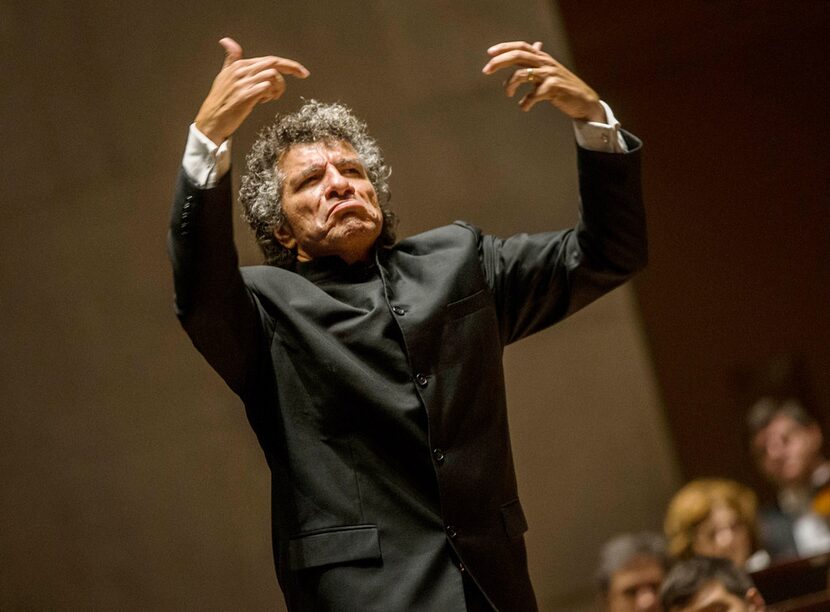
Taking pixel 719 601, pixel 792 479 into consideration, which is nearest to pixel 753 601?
pixel 719 601

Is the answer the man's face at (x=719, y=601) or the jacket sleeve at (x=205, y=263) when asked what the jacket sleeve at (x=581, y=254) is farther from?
the man's face at (x=719, y=601)

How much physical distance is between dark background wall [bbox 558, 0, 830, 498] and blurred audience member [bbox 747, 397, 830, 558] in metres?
0.24

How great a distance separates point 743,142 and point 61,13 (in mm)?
2149

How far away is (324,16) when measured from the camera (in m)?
3.10

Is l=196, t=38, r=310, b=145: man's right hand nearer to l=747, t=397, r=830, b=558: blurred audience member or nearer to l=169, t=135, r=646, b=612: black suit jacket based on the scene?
l=169, t=135, r=646, b=612: black suit jacket

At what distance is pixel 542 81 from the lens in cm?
176

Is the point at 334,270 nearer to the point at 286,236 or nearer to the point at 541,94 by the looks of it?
the point at 286,236

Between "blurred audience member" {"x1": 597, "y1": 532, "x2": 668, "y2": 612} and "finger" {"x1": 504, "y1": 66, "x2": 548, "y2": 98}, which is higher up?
"finger" {"x1": 504, "y1": 66, "x2": 548, "y2": 98}

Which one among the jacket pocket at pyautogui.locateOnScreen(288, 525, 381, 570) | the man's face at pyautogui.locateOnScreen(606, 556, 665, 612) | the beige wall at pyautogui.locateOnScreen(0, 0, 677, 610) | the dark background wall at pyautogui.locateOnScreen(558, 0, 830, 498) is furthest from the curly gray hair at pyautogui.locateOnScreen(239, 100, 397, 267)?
the dark background wall at pyautogui.locateOnScreen(558, 0, 830, 498)

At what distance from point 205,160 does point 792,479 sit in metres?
2.26

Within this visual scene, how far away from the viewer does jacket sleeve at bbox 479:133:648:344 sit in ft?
5.84

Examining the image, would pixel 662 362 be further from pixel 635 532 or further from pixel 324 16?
pixel 324 16

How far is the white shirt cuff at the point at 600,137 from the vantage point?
1.79 m

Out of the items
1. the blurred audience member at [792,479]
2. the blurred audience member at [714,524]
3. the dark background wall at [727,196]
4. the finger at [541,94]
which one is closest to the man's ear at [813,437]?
the blurred audience member at [792,479]
